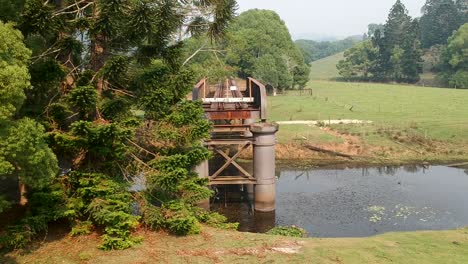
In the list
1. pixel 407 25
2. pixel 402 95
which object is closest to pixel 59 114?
pixel 402 95

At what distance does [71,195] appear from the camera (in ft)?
45.8

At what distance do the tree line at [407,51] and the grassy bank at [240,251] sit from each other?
8220cm

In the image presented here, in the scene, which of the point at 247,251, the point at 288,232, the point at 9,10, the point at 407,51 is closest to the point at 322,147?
the point at 288,232

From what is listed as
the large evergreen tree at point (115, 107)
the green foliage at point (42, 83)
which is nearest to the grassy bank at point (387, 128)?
the large evergreen tree at point (115, 107)

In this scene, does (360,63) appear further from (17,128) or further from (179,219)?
(17,128)

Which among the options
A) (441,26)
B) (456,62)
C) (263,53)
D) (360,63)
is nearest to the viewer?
(263,53)

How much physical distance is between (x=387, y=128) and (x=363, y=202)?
18.3 metres

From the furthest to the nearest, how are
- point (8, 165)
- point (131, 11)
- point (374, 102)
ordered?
point (374, 102) < point (131, 11) < point (8, 165)

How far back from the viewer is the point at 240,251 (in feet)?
44.5

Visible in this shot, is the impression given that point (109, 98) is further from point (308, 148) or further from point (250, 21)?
point (250, 21)

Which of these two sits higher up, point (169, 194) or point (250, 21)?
point (250, 21)

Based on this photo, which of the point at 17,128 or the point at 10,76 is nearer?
the point at 10,76

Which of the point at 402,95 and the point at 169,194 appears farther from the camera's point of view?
the point at 402,95

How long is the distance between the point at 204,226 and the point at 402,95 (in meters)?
59.7
